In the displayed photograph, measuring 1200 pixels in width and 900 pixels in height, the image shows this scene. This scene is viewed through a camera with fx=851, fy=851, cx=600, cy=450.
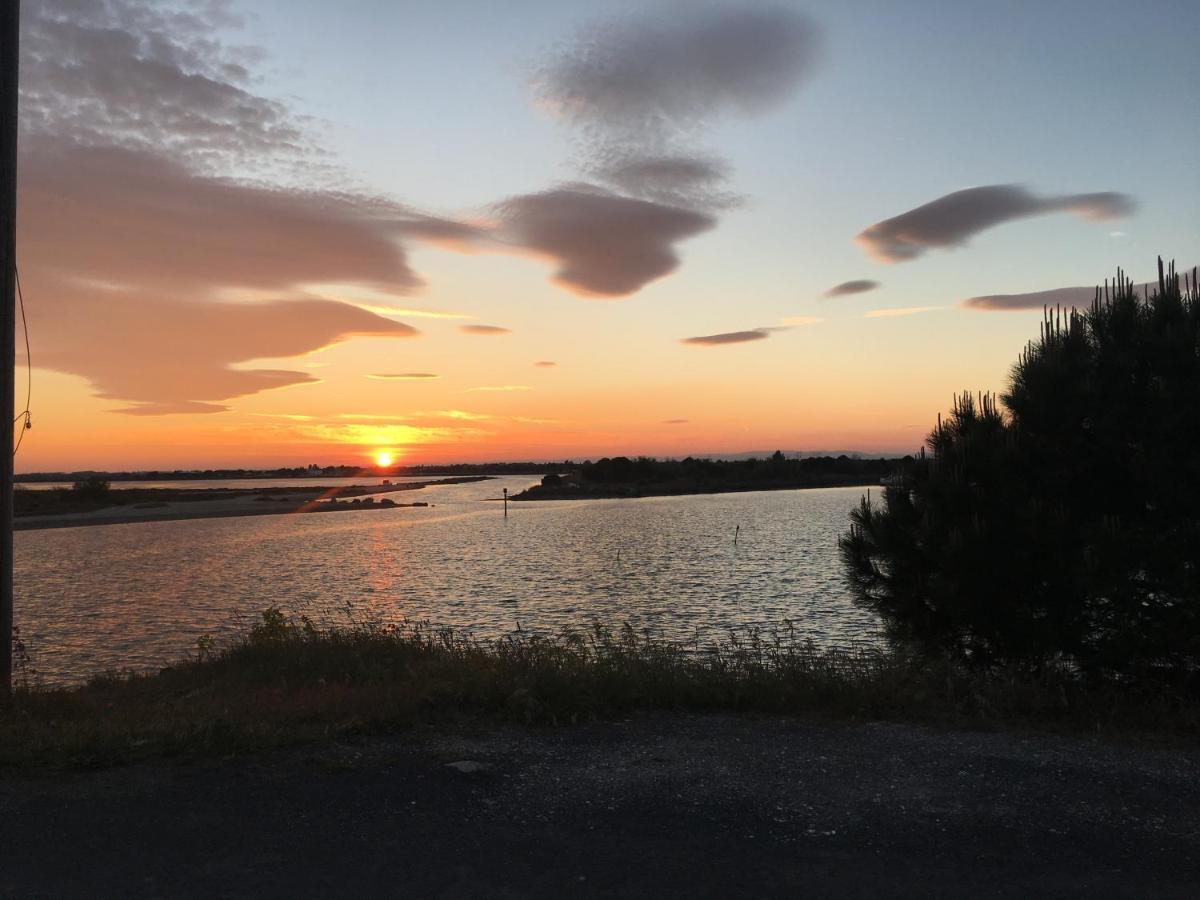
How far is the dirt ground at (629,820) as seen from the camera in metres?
5.31

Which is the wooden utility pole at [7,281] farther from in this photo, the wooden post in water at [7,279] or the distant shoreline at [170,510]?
the distant shoreline at [170,510]

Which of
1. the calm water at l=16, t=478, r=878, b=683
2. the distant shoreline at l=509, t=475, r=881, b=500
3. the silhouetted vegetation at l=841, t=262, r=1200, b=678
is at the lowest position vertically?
the calm water at l=16, t=478, r=878, b=683

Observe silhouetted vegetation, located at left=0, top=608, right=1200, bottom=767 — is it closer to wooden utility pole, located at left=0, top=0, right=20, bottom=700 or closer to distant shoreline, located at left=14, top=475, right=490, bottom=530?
wooden utility pole, located at left=0, top=0, right=20, bottom=700

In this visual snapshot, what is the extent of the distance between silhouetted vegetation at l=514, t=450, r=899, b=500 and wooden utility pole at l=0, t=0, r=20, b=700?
470 ft

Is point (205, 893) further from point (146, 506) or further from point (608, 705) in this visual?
point (146, 506)

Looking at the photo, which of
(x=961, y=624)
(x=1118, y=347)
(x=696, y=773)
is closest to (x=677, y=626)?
(x=961, y=624)

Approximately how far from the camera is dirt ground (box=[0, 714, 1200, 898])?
531cm

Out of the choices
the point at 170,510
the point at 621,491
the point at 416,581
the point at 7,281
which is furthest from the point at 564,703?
the point at 621,491

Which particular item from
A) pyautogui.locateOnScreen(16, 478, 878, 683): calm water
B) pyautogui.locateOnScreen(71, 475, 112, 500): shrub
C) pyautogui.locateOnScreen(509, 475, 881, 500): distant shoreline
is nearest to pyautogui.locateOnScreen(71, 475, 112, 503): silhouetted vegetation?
pyautogui.locateOnScreen(71, 475, 112, 500): shrub

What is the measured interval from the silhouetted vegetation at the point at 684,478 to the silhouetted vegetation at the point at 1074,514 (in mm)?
143450

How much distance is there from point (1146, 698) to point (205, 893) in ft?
31.7

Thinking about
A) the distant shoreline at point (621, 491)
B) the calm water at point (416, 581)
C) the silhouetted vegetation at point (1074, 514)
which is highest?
the silhouetted vegetation at point (1074, 514)

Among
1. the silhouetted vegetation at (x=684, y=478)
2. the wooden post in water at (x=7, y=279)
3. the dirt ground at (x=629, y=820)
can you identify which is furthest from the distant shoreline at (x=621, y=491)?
the dirt ground at (x=629, y=820)

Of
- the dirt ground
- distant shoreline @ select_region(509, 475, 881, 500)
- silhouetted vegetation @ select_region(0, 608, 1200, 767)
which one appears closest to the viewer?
the dirt ground
